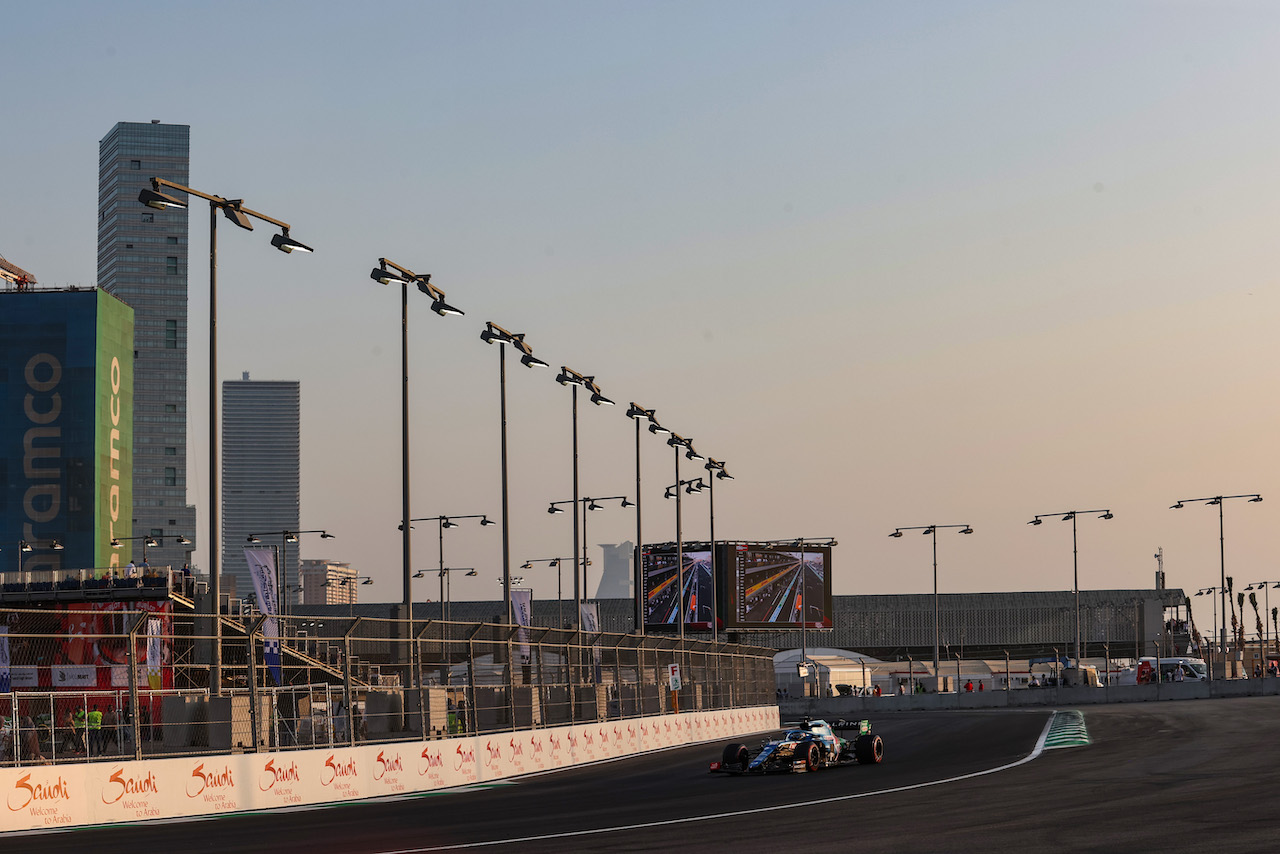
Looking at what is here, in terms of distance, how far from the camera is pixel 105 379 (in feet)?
432

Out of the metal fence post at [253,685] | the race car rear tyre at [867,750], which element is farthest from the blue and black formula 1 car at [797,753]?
the metal fence post at [253,685]

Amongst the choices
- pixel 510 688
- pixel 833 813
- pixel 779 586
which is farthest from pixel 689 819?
pixel 779 586

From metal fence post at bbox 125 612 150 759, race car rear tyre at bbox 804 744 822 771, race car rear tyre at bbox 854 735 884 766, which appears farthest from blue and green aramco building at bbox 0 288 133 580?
metal fence post at bbox 125 612 150 759

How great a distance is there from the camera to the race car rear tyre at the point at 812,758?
30.4 metres

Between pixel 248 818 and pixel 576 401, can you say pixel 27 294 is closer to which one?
pixel 576 401

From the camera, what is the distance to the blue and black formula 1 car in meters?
30.3

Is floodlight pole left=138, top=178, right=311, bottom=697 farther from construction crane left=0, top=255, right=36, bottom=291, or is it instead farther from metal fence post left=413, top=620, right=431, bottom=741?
construction crane left=0, top=255, right=36, bottom=291

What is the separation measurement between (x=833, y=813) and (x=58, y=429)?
394ft

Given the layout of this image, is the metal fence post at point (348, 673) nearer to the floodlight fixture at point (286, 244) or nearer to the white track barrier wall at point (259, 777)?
the white track barrier wall at point (259, 777)

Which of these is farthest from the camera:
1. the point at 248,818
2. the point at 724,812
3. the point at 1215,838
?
the point at 248,818

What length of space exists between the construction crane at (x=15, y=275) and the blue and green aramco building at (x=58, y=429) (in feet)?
42.7

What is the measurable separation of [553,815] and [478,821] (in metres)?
1.31

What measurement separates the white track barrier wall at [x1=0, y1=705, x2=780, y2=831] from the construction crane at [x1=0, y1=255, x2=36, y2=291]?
123 m

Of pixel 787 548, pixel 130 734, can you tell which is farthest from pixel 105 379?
pixel 130 734
